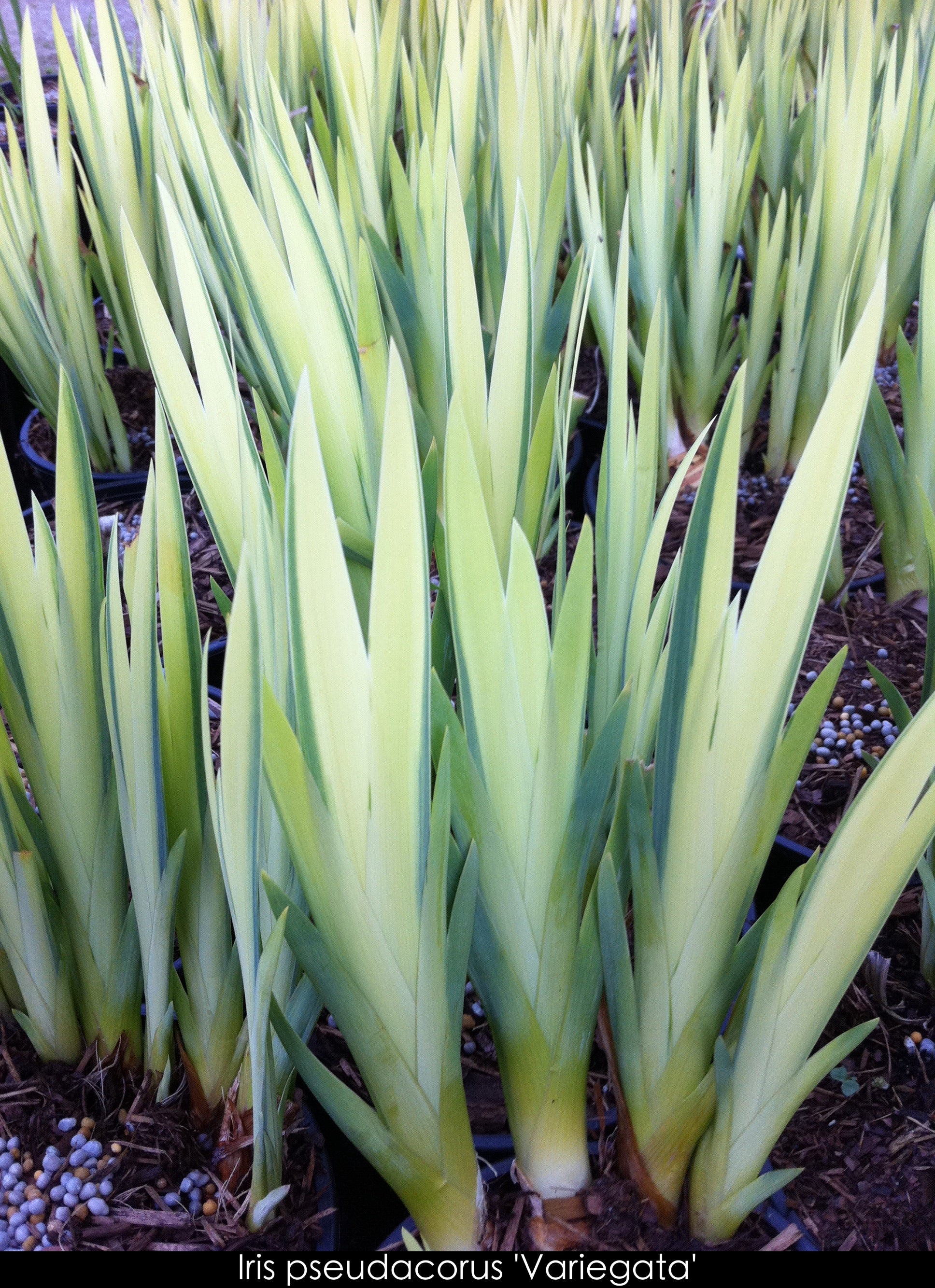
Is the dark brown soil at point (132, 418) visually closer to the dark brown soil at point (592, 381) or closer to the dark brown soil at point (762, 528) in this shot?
the dark brown soil at point (592, 381)

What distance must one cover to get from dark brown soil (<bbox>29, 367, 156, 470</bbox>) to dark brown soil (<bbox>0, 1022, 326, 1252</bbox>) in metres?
0.91

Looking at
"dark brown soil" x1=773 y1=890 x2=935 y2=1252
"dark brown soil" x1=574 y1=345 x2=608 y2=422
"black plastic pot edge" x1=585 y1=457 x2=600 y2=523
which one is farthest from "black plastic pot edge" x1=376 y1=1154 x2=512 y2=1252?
"dark brown soil" x1=574 y1=345 x2=608 y2=422

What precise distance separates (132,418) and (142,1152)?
42.1 inches

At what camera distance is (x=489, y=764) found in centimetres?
39

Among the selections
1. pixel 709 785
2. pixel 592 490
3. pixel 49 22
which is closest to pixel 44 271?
pixel 592 490

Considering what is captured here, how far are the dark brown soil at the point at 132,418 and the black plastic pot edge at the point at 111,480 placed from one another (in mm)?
14

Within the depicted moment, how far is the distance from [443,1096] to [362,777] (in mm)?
177

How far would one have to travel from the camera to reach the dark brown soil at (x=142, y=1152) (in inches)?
18.8

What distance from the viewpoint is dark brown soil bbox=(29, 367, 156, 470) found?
1.30 metres

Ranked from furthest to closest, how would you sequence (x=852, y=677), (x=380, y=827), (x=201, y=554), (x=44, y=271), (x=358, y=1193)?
(x=201, y=554)
(x=44, y=271)
(x=852, y=677)
(x=358, y=1193)
(x=380, y=827)

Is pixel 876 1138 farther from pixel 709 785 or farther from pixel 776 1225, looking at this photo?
pixel 709 785

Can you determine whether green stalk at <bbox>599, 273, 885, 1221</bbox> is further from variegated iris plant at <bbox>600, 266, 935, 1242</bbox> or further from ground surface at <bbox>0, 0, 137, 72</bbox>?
ground surface at <bbox>0, 0, 137, 72</bbox>

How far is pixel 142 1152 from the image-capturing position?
507mm

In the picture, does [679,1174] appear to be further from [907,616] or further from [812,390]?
[812,390]
